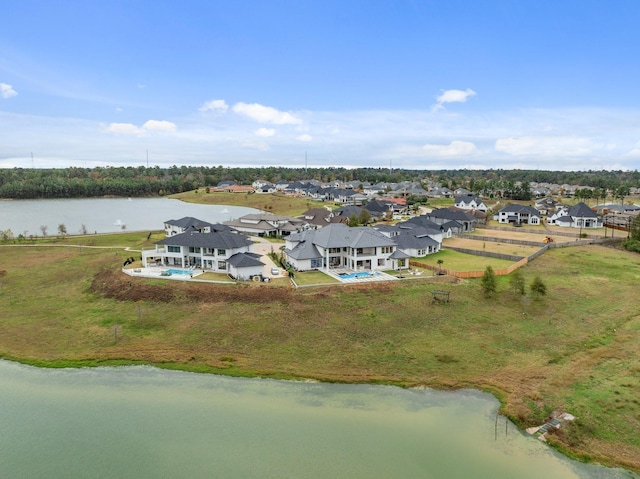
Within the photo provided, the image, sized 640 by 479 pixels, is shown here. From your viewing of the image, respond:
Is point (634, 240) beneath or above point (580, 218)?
beneath

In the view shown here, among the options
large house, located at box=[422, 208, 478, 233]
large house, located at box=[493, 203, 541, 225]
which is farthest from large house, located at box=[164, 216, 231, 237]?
large house, located at box=[493, 203, 541, 225]

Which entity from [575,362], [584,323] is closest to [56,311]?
[575,362]

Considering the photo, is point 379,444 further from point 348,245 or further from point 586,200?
point 586,200

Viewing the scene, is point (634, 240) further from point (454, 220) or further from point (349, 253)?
point (349, 253)

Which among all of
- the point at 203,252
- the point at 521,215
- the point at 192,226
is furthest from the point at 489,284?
the point at 521,215

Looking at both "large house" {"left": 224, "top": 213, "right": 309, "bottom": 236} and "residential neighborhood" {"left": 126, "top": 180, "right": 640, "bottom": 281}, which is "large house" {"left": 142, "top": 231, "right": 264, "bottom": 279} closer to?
"residential neighborhood" {"left": 126, "top": 180, "right": 640, "bottom": 281}
